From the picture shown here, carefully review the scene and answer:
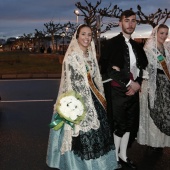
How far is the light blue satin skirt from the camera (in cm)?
364

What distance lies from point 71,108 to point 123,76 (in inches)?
32.9

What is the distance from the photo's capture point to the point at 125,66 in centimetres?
396

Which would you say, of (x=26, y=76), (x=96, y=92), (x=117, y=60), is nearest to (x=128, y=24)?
(x=117, y=60)

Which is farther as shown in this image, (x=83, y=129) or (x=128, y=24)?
(x=128, y=24)

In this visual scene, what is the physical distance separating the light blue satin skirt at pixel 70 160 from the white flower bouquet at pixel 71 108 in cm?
32

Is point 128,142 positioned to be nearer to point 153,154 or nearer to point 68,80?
point 153,154

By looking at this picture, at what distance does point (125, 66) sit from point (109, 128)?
76 cm

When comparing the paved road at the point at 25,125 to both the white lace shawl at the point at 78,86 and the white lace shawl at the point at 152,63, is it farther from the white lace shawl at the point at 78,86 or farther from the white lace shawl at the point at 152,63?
the white lace shawl at the point at 152,63

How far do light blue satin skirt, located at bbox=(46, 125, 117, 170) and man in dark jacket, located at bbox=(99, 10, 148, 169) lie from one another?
417mm

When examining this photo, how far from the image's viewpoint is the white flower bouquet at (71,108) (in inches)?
137

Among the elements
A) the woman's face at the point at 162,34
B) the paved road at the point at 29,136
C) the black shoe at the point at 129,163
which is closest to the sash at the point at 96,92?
the black shoe at the point at 129,163

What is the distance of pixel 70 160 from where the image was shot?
3646mm

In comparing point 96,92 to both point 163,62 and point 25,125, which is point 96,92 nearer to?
point 163,62

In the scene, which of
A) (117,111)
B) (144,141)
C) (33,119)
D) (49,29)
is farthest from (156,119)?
(49,29)
